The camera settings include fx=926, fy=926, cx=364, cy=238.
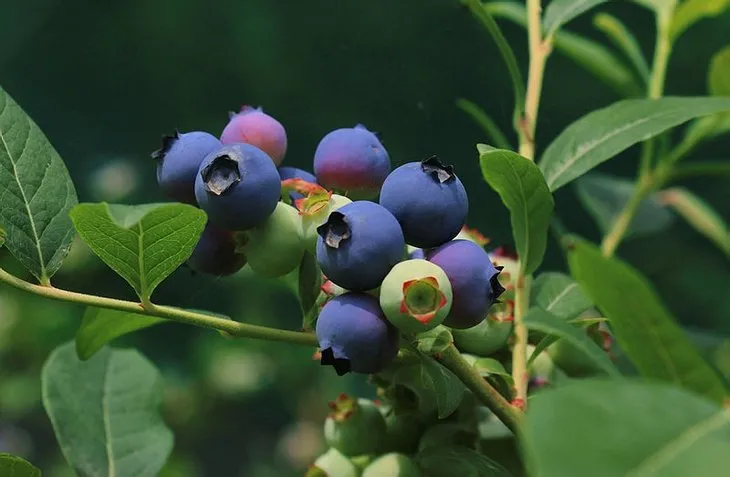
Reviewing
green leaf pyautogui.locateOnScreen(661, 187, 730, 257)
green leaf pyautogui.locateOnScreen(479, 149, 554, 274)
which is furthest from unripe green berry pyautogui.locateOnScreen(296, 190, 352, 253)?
green leaf pyautogui.locateOnScreen(661, 187, 730, 257)

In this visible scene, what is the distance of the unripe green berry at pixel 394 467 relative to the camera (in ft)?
2.15

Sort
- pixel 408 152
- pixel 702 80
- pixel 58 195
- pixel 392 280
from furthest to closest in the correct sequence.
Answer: pixel 702 80 → pixel 408 152 → pixel 58 195 → pixel 392 280

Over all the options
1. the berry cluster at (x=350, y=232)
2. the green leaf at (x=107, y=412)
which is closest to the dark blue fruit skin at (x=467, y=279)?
the berry cluster at (x=350, y=232)

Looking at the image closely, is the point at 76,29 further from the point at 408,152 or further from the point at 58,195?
the point at 58,195

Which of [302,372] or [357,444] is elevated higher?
[357,444]

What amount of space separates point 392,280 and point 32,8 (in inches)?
135

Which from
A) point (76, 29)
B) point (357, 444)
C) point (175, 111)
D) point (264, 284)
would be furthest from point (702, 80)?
point (357, 444)

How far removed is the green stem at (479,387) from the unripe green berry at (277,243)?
0.12 metres

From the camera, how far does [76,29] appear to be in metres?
3.58

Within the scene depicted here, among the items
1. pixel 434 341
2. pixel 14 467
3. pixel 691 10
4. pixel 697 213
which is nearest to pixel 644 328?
pixel 434 341

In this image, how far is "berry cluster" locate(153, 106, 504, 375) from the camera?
55 centimetres

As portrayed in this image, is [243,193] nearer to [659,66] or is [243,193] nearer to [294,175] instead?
[294,175]

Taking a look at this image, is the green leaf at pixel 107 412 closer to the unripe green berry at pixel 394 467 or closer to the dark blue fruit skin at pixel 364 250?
the unripe green berry at pixel 394 467

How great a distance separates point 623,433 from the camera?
33 centimetres
